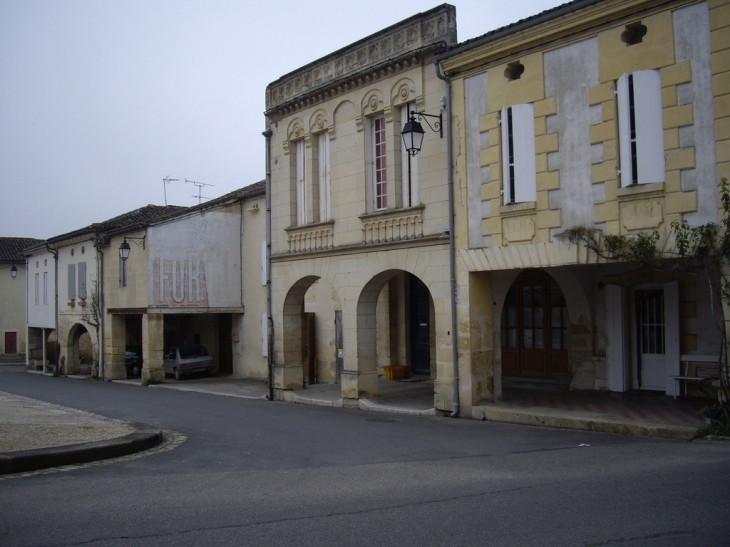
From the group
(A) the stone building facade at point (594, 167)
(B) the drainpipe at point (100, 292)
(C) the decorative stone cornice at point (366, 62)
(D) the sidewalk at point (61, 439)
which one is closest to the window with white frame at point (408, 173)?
(C) the decorative stone cornice at point (366, 62)

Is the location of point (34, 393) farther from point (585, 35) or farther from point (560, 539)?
point (560, 539)

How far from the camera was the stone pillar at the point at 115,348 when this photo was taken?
26.8 m

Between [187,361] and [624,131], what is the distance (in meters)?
19.0

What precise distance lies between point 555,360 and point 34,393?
14886 millimetres

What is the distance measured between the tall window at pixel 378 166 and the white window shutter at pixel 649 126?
5.96 m

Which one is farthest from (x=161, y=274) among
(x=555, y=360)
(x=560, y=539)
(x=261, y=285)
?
(x=560, y=539)

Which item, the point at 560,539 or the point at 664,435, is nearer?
the point at 560,539

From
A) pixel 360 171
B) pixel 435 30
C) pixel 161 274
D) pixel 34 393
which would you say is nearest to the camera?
pixel 435 30

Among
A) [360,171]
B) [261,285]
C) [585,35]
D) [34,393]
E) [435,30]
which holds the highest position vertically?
[435,30]

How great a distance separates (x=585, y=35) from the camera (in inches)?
442

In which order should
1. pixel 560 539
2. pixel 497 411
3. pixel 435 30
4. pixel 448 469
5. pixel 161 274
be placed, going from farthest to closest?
1. pixel 161 274
2. pixel 435 30
3. pixel 497 411
4. pixel 448 469
5. pixel 560 539

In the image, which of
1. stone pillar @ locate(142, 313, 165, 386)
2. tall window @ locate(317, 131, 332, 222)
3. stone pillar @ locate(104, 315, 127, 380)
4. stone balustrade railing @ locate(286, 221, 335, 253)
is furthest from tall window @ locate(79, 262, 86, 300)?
tall window @ locate(317, 131, 332, 222)

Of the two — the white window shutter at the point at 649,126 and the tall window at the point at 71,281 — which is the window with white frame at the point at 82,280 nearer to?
the tall window at the point at 71,281

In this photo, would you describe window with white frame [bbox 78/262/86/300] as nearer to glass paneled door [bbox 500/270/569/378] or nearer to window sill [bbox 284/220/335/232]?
window sill [bbox 284/220/335/232]
